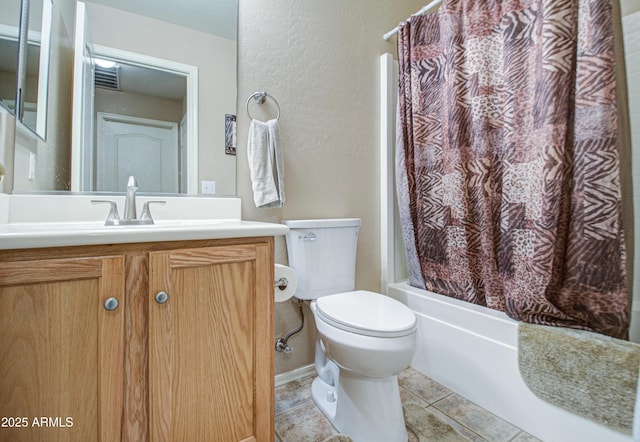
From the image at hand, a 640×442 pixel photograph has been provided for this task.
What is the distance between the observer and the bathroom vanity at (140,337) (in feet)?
2.11

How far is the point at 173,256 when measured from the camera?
77cm

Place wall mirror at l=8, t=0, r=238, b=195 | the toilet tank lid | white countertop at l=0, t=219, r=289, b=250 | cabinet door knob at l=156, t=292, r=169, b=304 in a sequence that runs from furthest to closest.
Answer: the toilet tank lid → wall mirror at l=8, t=0, r=238, b=195 → cabinet door knob at l=156, t=292, r=169, b=304 → white countertop at l=0, t=219, r=289, b=250

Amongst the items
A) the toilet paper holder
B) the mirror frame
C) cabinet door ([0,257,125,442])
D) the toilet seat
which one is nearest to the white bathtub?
the toilet seat

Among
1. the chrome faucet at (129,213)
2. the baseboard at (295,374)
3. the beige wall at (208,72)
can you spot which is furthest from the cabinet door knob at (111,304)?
the baseboard at (295,374)

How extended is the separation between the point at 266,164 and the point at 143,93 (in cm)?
57

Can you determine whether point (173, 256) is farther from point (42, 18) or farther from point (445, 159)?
point (445, 159)

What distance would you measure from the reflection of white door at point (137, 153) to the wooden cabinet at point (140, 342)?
1.93 ft

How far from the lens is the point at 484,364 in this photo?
4.22 feet

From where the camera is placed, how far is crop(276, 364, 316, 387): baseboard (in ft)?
4.82

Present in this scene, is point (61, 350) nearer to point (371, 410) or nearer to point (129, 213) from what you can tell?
point (129, 213)

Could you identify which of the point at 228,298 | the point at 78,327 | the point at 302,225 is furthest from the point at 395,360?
the point at 78,327

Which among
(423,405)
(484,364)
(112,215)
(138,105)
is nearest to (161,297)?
(112,215)

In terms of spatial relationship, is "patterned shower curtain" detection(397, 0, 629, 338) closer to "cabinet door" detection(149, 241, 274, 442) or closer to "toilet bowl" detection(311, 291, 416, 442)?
"toilet bowl" detection(311, 291, 416, 442)

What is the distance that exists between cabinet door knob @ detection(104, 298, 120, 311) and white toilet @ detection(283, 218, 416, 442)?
0.67 meters
